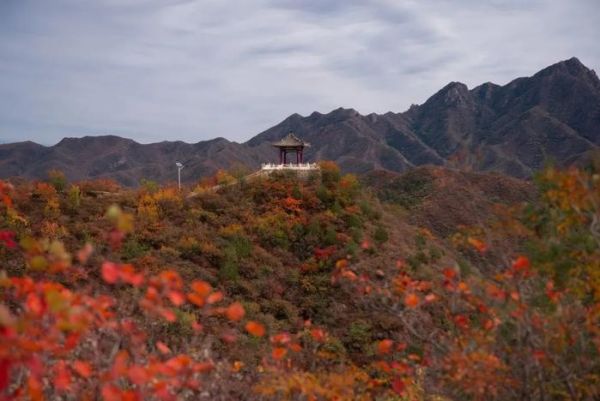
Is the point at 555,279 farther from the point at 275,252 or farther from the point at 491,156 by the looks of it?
the point at 491,156

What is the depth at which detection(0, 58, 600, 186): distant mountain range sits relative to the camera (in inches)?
3157

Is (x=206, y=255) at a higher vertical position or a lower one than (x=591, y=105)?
lower

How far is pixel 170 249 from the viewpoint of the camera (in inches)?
688

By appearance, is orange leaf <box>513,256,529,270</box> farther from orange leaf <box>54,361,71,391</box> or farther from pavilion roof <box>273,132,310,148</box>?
pavilion roof <box>273,132,310,148</box>

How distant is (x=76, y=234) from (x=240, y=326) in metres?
7.65

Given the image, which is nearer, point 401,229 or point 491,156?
point 401,229

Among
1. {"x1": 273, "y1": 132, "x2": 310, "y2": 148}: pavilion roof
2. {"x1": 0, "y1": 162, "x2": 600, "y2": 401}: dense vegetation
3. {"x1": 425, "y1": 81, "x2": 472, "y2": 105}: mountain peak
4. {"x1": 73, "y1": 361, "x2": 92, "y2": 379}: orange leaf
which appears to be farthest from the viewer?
{"x1": 425, "y1": 81, "x2": 472, "y2": 105}: mountain peak

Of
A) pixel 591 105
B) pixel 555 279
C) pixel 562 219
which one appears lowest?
pixel 555 279

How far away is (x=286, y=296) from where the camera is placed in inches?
681

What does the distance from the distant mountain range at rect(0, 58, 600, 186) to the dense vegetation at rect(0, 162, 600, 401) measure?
51.7 m

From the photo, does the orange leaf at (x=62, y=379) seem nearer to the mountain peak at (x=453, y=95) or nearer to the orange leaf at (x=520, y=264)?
the orange leaf at (x=520, y=264)

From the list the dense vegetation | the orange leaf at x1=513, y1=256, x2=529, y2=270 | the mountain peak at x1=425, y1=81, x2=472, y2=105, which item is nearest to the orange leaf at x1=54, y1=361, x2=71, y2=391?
the dense vegetation

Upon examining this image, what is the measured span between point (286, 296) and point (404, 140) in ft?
290

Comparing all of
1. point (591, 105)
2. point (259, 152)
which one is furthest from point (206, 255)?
point (591, 105)
